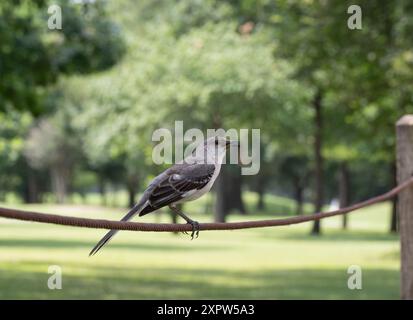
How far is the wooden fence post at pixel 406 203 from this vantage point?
6.67 m

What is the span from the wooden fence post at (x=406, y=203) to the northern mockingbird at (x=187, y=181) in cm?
146

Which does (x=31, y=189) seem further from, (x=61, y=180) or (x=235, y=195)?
(x=235, y=195)

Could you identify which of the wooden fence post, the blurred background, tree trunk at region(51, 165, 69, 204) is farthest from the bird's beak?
tree trunk at region(51, 165, 69, 204)

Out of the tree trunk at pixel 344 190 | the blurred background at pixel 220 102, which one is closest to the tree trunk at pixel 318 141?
the blurred background at pixel 220 102

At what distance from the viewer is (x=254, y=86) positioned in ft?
116

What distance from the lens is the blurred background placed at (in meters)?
18.9

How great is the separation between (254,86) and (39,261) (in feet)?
46.7

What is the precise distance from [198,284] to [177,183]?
12.3 m

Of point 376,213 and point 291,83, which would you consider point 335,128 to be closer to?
point 291,83

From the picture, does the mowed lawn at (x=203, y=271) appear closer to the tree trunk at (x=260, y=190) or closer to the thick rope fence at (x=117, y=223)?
the thick rope fence at (x=117, y=223)

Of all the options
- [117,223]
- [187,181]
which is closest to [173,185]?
[187,181]

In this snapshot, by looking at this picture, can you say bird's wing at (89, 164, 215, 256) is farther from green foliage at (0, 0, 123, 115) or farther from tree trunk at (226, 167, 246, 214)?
tree trunk at (226, 167, 246, 214)

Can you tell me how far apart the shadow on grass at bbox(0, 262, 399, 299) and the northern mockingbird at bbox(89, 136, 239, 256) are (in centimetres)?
920
